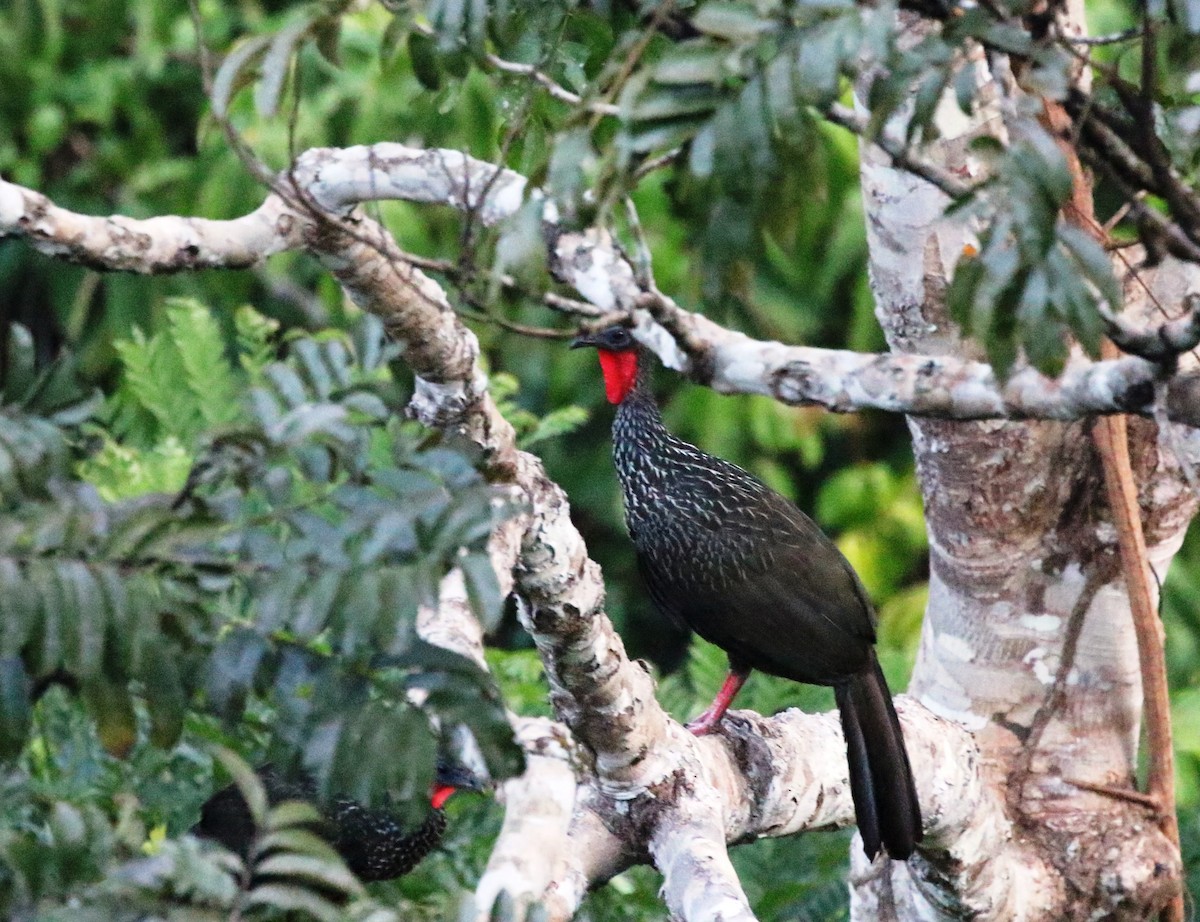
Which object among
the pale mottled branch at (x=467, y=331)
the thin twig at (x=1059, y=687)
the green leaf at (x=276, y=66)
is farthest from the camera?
the thin twig at (x=1059, y=687)

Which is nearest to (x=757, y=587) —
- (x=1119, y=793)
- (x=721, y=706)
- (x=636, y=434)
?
(x=721, y=706)

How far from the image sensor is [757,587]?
10.5 ft

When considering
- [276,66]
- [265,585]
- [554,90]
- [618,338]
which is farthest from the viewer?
[618,338]

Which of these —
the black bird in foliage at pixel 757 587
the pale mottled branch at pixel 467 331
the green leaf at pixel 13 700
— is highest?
the pale mottled branch at pixel 467 331

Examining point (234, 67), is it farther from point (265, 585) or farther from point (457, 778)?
point (457, 778)

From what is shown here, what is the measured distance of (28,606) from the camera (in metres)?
1.27

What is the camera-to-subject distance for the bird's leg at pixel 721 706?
3076 mm

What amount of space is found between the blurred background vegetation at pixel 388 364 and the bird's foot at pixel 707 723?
0.42 m

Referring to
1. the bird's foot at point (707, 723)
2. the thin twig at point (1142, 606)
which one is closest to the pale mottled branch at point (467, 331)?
the bird's foot at point (707, 723)

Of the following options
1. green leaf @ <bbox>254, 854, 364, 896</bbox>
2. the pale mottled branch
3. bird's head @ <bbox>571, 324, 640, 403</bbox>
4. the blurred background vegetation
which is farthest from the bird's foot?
green leaf @ <bbox>254, 854, 364, 896</bbox>

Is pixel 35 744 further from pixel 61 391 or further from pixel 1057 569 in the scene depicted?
pixel 61 391

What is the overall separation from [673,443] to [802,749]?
0.74 metres

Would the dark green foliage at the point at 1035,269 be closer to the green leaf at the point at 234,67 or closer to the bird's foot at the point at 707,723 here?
the green leaf at the point at 234,67

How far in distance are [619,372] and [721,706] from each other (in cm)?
80
